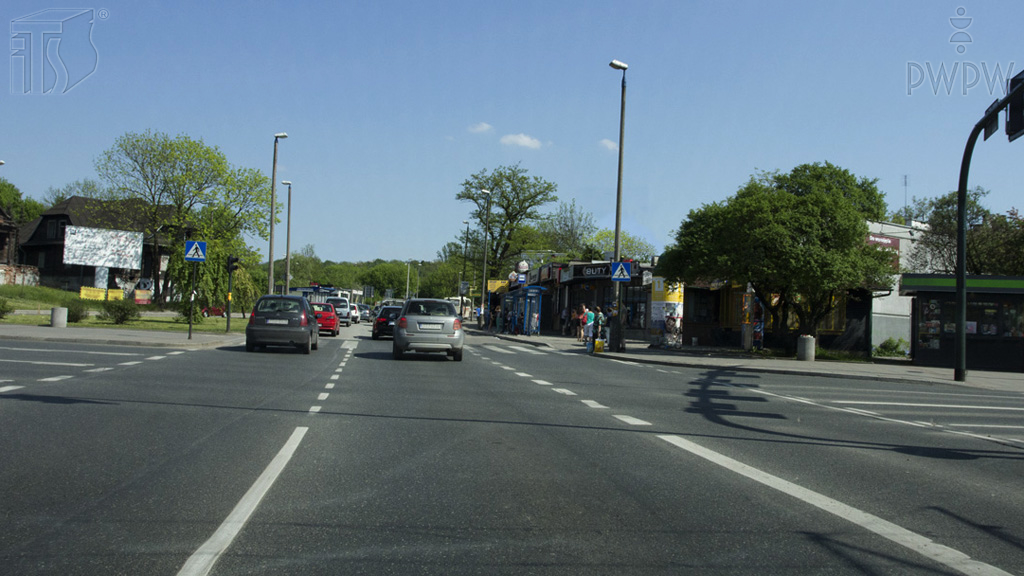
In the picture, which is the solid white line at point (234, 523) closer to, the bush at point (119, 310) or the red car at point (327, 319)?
the bush at point (119, 310)

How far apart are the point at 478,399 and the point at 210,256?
28.9 meters

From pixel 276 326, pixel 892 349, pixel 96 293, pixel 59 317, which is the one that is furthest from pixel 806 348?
pixel 96 293

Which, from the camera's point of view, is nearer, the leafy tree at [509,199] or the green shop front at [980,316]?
the green shop front at [980,316]

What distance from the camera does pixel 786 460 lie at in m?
7.51

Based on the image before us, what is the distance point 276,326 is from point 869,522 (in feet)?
61.4

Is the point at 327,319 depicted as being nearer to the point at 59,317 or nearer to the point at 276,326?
the point at 59,317

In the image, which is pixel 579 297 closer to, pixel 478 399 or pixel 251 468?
pixel 478 399

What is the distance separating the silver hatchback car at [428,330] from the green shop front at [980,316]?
1482 centimetres

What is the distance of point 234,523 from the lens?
4.80m

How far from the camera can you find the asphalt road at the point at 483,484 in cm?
429

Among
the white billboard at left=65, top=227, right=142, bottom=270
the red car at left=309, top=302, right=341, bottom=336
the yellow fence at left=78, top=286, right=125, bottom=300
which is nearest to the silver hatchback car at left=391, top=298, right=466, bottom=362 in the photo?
the red car at left=309, top=302, right=341, bottom=336

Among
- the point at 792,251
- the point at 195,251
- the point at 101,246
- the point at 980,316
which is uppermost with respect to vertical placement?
the point at 101,246

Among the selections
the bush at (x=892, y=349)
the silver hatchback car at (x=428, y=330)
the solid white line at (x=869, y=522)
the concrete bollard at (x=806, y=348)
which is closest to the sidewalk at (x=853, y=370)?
the concrete bollard at (x=806, y=348)

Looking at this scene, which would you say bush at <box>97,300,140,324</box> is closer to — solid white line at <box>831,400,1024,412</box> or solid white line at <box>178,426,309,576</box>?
solid white line at <box>831,400,1024,412</box>
